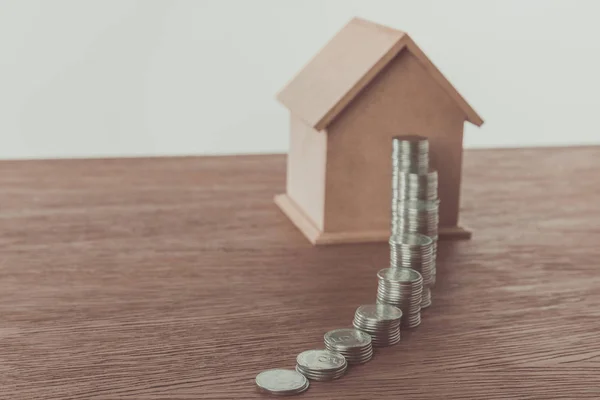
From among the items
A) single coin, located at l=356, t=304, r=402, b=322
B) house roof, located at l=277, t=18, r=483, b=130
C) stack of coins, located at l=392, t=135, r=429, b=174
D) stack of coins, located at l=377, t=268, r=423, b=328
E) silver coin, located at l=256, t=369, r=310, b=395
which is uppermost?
house roof, located at l=277, t=18, r=483, b=130

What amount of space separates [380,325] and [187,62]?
94.5 inches

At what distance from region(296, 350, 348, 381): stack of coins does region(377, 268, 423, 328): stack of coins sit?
0.52 ft

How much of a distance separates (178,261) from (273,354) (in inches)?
16.2

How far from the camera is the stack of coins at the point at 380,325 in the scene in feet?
3.90

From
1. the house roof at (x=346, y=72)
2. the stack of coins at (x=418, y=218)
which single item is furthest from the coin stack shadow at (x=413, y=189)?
the house roof at (x=346, y=72)

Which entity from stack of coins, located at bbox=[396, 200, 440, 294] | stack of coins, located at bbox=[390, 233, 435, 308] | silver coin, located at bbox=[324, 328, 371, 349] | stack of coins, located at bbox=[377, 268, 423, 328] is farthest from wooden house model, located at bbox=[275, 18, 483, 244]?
silver coin, located at bbox=[324, 328, 371, 349]

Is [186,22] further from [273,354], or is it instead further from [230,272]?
[273,354]

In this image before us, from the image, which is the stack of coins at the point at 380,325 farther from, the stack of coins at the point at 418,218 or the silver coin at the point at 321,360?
the stack of coins at the point at 418,218

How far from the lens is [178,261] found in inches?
59.8

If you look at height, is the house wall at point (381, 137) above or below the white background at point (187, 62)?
below

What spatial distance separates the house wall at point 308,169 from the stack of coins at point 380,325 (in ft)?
1.41

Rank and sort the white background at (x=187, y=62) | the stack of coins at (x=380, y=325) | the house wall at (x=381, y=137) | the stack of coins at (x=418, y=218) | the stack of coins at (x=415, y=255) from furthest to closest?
the white background at (x=187, y=62), the house wall at (x=381, y=137), the stack of coins at (x=418, y=218), the stack of coins at (x=415, y=255), the stack of coins at (x=380, y=325)

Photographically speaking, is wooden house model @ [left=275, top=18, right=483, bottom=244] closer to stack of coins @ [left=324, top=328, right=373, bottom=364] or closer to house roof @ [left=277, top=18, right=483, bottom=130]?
house roof @ [left=277, top=18, right=483, bottom=130]

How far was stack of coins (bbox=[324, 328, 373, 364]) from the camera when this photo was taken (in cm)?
113
